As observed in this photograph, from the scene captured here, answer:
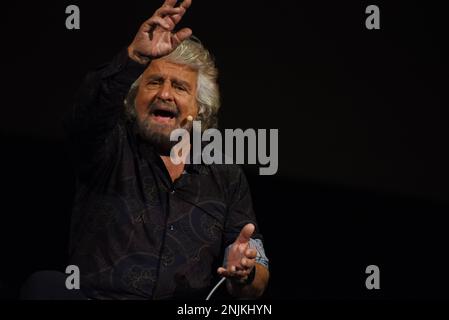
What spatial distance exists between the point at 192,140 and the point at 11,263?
25.6 inches

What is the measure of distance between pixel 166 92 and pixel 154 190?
29cm

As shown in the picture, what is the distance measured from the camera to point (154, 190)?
2.12m

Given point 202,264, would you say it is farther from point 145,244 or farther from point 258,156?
point 258,156

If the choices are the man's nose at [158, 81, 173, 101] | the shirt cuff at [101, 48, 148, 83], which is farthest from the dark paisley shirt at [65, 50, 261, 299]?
the man's nose at [158, 81, 173, 101]

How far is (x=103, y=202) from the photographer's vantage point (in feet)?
6.79

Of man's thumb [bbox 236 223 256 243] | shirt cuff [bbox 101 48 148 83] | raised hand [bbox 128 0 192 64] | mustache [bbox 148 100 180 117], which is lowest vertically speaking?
man's thumb [bbox 236 223 256 243]

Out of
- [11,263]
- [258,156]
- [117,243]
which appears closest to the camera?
[117,243]

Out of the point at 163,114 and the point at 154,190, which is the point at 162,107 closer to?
the point at 163,114

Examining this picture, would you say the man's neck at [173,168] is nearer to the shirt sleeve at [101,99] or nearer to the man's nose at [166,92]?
the man's nose at [166,92]

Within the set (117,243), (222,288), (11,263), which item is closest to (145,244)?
(117,243)

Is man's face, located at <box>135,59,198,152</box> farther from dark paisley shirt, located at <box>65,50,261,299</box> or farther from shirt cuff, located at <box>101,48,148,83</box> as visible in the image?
shirt cuff, located at <box>101,48,148,83</box>

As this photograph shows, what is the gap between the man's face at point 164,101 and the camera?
2.20 m

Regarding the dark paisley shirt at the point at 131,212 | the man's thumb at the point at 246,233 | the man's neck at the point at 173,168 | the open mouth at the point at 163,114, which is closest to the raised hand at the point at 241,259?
the man's thumb at the point at 246,233

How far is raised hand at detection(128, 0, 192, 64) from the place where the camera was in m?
1.83
